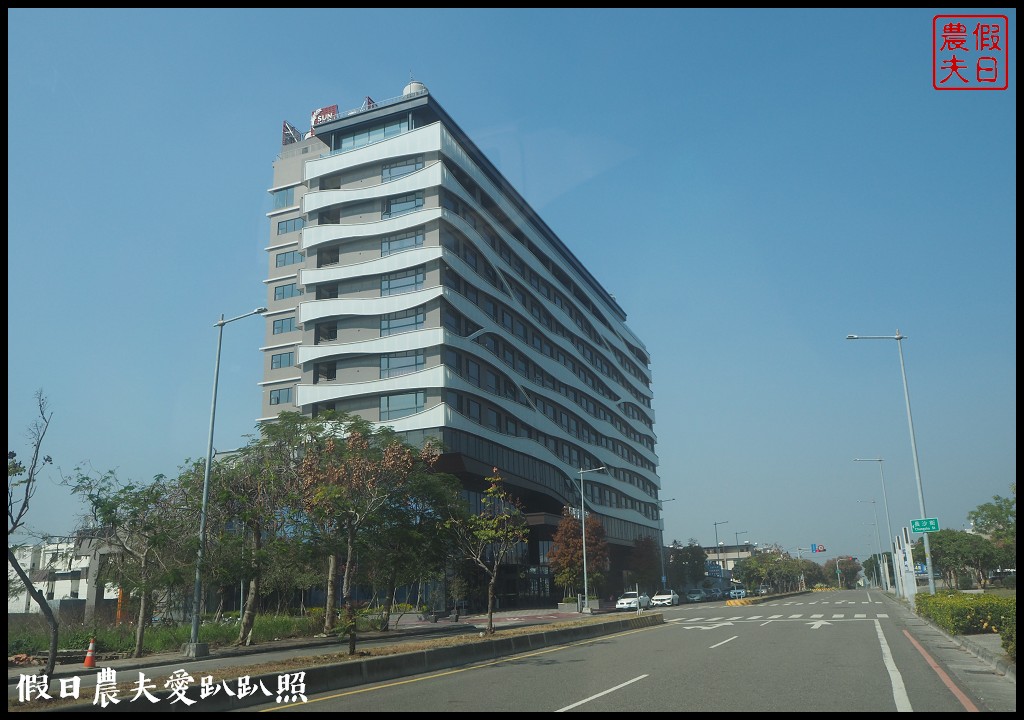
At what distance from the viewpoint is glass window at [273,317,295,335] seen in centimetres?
7419

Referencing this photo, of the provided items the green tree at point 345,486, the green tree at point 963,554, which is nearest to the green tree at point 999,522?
the green tree at point 963,554

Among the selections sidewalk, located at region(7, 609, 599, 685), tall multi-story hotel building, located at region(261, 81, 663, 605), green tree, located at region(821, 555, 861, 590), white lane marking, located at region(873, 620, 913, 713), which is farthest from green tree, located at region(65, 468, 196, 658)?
green tree, located at region(821, 555, 861, 590)

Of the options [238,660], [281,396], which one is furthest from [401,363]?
[238,660]

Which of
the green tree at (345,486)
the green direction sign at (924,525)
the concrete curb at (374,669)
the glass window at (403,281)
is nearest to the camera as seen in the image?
the concrete curb at (374,669)

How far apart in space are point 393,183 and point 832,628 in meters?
43.5

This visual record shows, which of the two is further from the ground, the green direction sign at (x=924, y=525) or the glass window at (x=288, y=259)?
the glass window at (x=288, y=259)

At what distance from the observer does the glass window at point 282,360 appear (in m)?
73.4

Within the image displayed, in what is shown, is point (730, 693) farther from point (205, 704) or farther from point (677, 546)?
point (677, 546)

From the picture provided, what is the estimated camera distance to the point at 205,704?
11.8 meters

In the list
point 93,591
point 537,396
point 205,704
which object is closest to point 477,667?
point 205,704

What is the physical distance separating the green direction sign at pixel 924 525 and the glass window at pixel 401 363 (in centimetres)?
3346

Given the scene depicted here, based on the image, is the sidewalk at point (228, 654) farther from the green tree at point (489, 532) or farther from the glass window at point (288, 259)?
the glass window at point (288, 259)

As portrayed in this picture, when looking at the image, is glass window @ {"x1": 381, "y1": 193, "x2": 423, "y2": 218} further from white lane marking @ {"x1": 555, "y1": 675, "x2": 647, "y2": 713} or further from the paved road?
white lane marking @ {"x1": 555, "y1": 675, "x2": 647, "y2": 713}

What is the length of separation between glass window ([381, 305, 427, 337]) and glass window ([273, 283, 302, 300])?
21.0 metres
